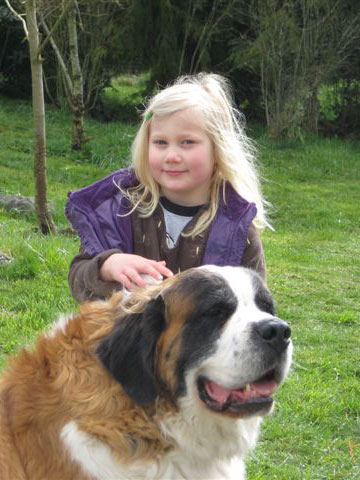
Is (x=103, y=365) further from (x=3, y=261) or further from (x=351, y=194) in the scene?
(x=351, y=194)

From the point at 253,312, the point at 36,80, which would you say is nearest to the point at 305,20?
the point at 36,80

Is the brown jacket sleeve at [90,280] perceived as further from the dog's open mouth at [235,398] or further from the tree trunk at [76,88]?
the tree trunk at [76,88]

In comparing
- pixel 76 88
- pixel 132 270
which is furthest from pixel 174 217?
pixel 76 88

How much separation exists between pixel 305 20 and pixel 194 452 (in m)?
14.3

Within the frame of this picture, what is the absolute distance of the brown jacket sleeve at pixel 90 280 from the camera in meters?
3.48

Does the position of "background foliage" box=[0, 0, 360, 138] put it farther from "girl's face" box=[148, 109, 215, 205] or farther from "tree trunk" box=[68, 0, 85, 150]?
"girl's face" box=[148, 109, 215, 205]

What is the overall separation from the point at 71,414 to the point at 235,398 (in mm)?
622

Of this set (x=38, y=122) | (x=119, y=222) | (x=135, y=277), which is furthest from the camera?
(x=38, y=122)

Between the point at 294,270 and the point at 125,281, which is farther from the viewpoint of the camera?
the point at 294,270

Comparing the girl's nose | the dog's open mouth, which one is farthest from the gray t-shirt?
the dog's open mouth

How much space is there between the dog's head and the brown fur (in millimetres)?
29

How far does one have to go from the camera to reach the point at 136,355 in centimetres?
285

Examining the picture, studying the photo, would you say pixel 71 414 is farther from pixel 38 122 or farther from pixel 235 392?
pixel 38 122

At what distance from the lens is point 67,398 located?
292 centimetres
